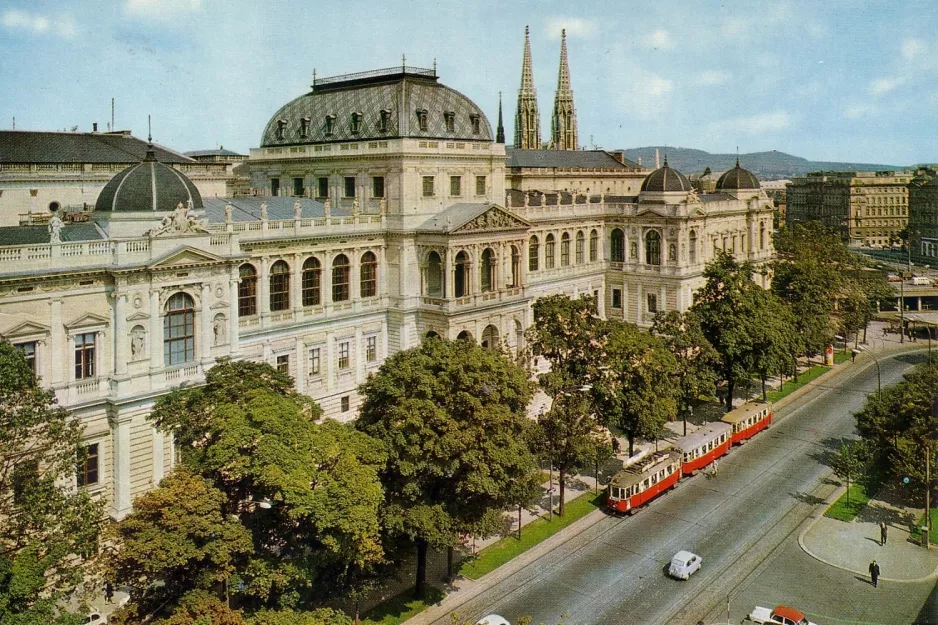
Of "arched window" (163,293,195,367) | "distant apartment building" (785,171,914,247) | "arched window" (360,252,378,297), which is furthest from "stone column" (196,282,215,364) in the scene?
"distant apartment building" (785,171,914,247)

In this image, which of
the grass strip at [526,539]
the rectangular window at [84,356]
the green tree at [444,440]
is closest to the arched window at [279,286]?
the rectangular window at [84,356]

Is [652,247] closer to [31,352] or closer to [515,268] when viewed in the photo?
[515,268]

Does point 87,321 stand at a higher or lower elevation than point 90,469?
higher

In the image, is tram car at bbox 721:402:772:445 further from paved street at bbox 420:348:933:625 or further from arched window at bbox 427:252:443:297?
arched window at bbox 427:252:443:297

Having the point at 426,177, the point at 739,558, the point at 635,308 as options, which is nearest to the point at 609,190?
the point at 635,308

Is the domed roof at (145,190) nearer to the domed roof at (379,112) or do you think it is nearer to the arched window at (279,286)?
Result: the arched window at (279,286)

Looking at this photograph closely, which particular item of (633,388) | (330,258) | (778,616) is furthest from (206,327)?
(778,616)

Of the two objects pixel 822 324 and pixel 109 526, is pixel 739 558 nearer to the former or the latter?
pixel 109 526
